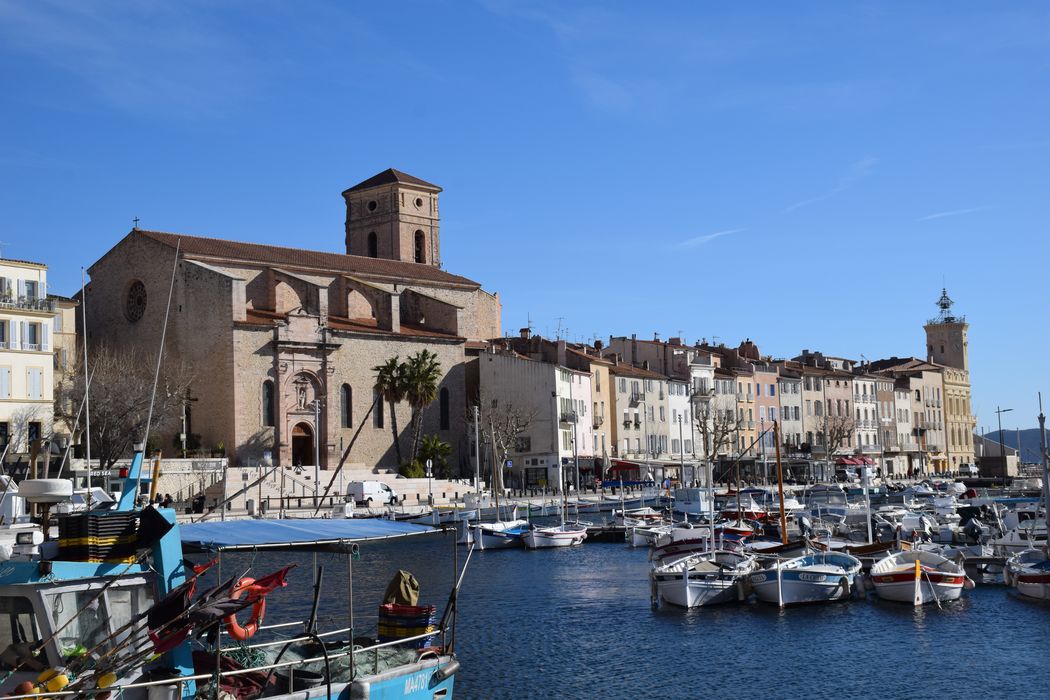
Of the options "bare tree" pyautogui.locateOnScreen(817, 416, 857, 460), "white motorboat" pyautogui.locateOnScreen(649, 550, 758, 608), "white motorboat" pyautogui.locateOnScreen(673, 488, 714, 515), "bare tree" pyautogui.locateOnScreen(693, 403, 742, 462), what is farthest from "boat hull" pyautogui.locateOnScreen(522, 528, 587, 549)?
"bare tree" pyautogui.locateOnScreen(817, 416, 857, 460)

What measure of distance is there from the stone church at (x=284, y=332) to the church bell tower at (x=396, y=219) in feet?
33.3

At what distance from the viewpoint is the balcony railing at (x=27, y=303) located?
2302 inches

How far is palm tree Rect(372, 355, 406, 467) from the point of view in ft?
253

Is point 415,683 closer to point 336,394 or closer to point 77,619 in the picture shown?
point 77,619

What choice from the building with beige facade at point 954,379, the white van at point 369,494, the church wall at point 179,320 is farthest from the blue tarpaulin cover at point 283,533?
the building with beige facade at point 954,379

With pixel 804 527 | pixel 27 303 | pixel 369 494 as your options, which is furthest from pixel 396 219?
pixel 804 527

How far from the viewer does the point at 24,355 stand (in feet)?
193

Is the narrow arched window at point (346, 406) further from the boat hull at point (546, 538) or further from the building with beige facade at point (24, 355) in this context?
the boat hull at point (546, 538)

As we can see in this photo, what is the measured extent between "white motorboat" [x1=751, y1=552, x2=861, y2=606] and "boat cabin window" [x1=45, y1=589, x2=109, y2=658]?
72.2 ft

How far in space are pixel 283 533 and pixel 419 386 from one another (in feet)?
198

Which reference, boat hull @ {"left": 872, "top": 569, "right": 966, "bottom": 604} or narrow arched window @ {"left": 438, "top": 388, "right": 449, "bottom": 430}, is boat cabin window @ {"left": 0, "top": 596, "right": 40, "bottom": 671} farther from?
narrow arched window @ {"left": 438, "top": 388, "right": 449, "bottom": 430}

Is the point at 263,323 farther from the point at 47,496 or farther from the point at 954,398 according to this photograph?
the point at 954,398

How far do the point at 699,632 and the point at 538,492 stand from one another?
49431mm

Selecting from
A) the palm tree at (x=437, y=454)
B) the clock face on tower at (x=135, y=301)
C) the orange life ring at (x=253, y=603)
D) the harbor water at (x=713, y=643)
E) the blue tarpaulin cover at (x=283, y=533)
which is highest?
the clock face on tower at (x=135, y=301)
